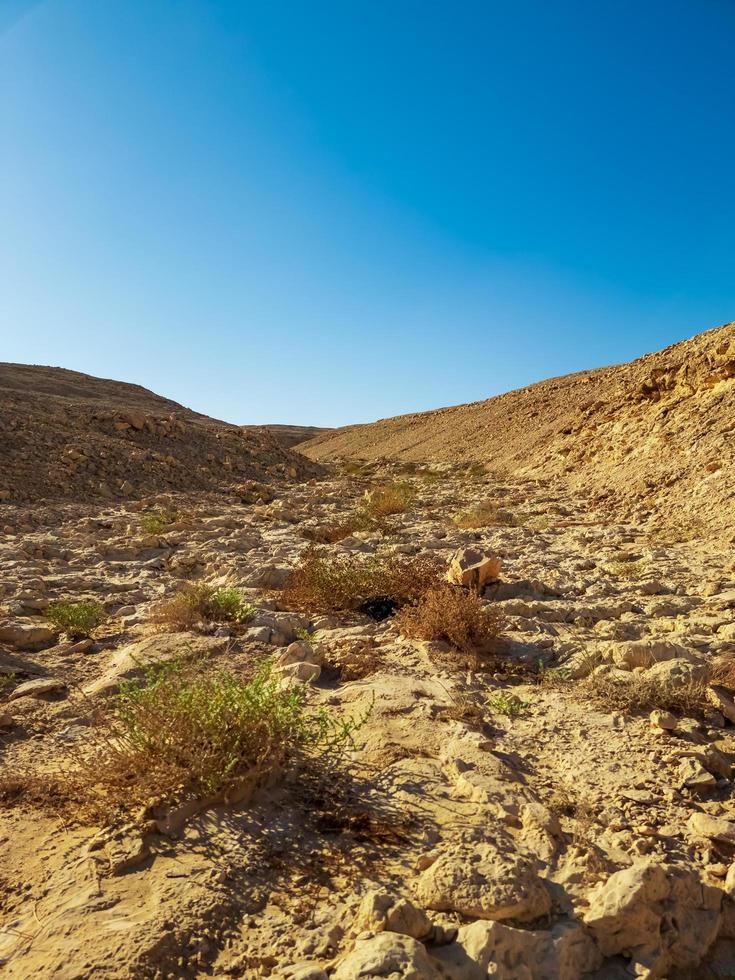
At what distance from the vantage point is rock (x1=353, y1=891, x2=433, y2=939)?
1804mm

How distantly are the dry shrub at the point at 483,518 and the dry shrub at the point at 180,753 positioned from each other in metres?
6.03

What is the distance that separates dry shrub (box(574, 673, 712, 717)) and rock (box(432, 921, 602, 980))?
148cm

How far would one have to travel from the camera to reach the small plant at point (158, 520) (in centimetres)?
852

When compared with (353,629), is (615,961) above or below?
below

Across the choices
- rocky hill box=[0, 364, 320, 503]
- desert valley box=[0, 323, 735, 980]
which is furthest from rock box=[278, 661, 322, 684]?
rocky hill box=[0, 364, 320, 503]

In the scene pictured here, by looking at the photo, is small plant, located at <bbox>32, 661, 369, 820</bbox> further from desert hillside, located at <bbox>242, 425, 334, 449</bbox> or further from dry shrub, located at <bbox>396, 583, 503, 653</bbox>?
desert hillside, located at <bbox>242, 425, 334, 449</bbox>

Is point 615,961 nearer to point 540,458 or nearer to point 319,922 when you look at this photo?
point 319,922

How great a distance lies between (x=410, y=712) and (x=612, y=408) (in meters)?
12.8

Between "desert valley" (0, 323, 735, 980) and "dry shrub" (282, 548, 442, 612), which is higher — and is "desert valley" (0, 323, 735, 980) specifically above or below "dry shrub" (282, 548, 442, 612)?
below

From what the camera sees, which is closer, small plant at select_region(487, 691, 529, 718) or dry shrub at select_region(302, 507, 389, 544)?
small plant at select_region(487, 691, 529, 718)

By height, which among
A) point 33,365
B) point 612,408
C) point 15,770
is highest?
point 33,365

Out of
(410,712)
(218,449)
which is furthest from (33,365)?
(410,712)

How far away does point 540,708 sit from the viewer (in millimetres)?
3350

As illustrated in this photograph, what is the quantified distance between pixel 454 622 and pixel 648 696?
1355 mm
